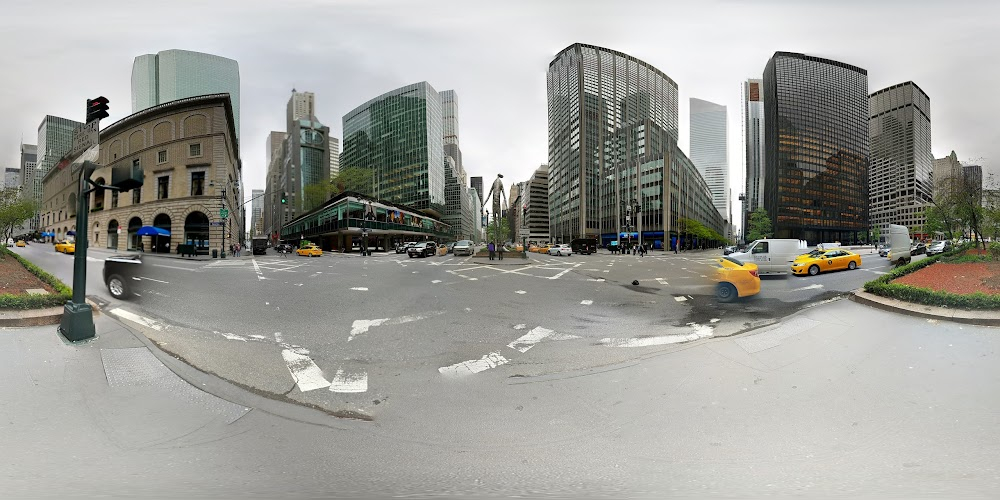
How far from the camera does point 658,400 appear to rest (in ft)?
7.52

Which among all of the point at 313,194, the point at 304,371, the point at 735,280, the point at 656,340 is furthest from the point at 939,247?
the point at 313,194

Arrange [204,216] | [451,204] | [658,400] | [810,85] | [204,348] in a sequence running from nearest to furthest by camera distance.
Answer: [658,400] → [204,348] → [204,216] → [810,85] → [451,204]

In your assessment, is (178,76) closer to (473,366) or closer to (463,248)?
(473,366)

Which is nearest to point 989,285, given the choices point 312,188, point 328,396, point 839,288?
point 839,288

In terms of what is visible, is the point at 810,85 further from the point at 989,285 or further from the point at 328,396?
the point at 328,396

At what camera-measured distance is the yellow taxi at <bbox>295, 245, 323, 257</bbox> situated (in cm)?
771

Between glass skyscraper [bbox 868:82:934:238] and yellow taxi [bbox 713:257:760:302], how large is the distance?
2.36 metres

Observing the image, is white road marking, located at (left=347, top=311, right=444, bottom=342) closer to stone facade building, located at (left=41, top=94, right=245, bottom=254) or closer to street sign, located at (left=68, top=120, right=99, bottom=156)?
stone facade building, located at (left=41, top=94, right=245, bottom=254)

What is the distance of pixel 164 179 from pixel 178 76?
1156 millimetres

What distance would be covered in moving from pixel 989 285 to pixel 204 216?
8.42 meters

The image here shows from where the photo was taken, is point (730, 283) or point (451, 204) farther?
point (451, 204)

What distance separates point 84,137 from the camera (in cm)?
365

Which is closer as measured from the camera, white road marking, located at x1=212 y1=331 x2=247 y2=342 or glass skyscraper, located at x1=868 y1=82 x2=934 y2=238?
white road marking, located at x1=212 y1=331 x2=247 y2=342

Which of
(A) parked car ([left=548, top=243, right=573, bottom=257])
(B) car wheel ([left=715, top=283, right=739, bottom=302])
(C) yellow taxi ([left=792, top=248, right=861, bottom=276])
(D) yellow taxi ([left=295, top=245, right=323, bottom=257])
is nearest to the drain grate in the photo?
(B) car wheel ([left=715, top=283, right=739, bottom=302])
